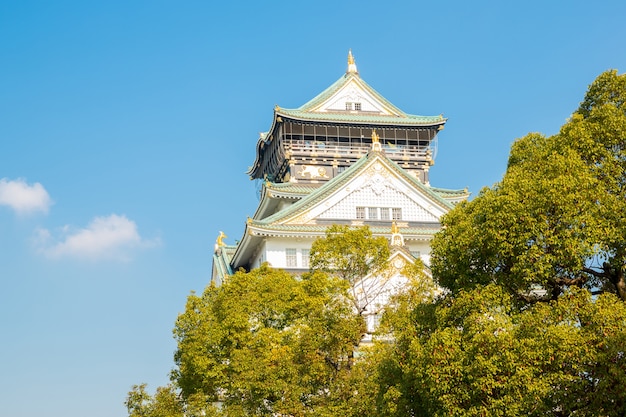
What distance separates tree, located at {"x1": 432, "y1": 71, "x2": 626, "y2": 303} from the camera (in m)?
16.5

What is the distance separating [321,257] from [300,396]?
172 inches

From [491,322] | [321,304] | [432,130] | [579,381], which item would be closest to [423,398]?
[491,322]

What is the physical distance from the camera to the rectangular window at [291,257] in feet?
130

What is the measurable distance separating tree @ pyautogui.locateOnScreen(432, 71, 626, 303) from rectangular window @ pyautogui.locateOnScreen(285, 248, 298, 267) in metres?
21.5

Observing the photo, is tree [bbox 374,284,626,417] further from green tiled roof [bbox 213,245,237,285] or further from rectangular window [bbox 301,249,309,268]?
green tiled roof [bbox 213,245,237,285]

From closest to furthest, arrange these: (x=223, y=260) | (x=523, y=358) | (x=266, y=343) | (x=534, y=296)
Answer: (x=523, y=358) → (x=534, y=296) → (x=266, y=343) → (x=223, y=260)

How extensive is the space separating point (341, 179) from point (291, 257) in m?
4.56

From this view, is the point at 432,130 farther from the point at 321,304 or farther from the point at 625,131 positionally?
the point at 625,131

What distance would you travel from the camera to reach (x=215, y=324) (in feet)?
84.6

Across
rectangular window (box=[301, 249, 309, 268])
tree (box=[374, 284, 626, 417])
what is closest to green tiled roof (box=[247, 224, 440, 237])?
rectangular window (box=[301, 249, 309, 268])

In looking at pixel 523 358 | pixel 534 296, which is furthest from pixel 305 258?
pixel 523 358

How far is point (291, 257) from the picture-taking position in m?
39.9

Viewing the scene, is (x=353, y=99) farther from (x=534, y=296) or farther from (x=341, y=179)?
(x=534, y=296)

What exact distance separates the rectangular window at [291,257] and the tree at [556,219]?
2152 cm
